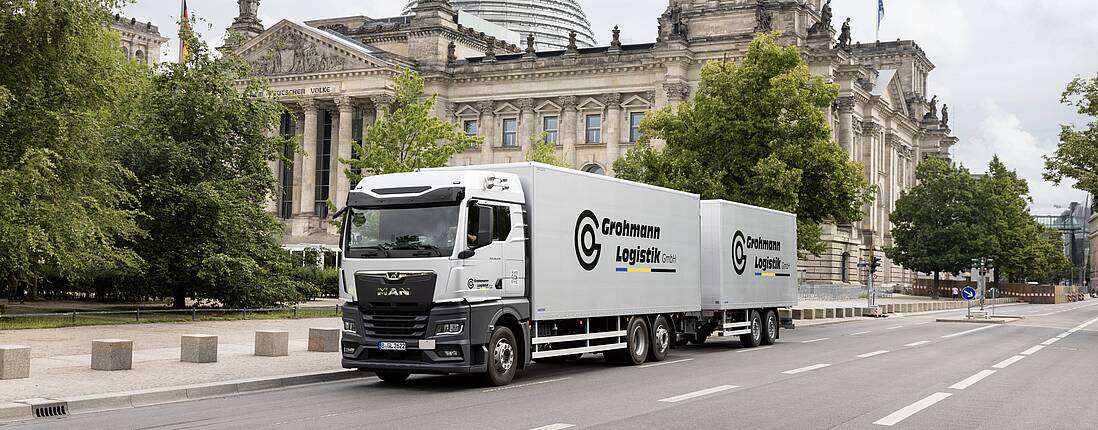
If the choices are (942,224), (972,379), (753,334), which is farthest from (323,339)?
(942,224)

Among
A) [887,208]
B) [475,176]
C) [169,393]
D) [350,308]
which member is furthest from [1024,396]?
[887,208]

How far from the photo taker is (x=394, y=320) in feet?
59.4

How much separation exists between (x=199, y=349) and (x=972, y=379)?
13982 mm

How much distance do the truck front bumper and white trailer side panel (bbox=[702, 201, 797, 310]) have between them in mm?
10156

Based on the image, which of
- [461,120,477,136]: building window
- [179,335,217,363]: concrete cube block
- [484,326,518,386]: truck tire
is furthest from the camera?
[461,120,477,136]: building window

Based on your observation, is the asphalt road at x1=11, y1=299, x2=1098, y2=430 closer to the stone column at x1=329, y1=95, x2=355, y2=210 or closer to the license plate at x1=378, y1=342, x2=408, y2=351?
the license plate at x1=378, y1=342, x2=408, y2=351

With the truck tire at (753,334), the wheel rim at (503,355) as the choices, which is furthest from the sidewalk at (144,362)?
the truck tire at (753,334)

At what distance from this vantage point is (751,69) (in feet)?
141

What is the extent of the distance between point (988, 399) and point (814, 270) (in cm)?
6778

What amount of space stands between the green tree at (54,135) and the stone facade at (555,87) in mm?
56801

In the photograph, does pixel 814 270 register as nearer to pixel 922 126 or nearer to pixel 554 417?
pixel 922 126

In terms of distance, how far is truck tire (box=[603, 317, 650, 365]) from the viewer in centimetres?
2245

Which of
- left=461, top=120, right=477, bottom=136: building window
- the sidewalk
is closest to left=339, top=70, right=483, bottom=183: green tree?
the sidewalk

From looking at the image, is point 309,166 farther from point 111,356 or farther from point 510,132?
point 111,356
